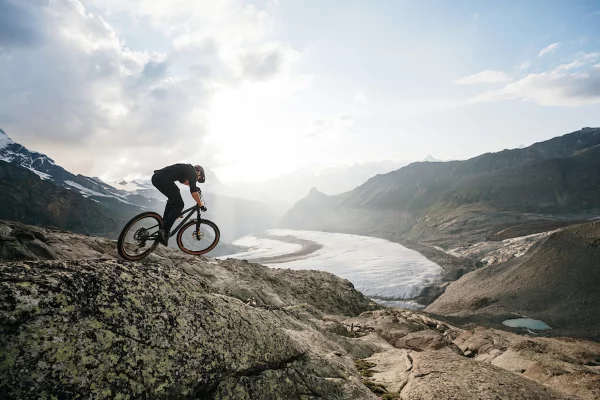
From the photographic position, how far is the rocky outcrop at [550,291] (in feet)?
151

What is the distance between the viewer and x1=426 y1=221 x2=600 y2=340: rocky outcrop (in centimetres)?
4594

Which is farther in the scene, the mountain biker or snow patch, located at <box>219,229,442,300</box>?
snow patch, located at <box>219,229,442,300</box>

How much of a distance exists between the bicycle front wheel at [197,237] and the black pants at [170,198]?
1.86 m

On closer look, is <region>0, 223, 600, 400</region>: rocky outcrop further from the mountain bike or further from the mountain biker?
the mountain biker

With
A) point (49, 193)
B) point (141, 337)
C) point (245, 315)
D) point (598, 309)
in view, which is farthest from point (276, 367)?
point (49, 193)

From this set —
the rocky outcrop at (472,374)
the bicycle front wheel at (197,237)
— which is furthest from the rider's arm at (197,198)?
the rocky outcrop at (472,374)

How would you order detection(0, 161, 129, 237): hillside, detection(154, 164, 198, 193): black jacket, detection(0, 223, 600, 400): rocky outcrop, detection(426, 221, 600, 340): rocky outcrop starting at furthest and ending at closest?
detection(0, 161, 129, 237): hillside → detection(426, 221, 600, 340): rocky outcrop → detection(154, 164, 198, 193): black jacket → detection(0, 223, 600, 400): rocky outcrop

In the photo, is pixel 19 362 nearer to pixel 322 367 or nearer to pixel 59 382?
pixel 59 382

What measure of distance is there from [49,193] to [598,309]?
205075mm

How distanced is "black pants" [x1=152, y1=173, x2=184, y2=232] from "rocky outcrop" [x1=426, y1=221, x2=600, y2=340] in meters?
51.1

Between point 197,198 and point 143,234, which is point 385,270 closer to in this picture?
point 197,198

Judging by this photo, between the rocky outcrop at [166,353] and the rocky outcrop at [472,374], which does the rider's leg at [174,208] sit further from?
the rocky outcrop at [472,374]

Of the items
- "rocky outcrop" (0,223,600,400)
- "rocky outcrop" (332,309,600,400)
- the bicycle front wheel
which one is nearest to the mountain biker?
the bicycle front wheel

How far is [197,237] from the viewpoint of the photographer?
14.7 m
